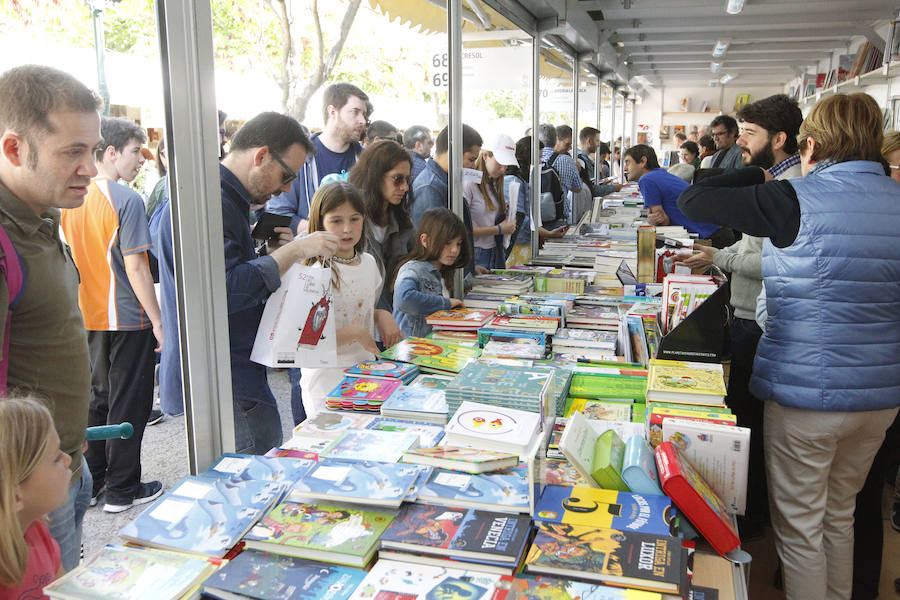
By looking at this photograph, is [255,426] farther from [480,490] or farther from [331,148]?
[331,148]

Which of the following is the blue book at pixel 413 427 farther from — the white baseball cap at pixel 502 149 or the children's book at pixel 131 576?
the white baseball cap at pixel 502 149

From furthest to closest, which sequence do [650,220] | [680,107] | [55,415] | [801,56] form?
[680,107] → [801,56] → [650,220] → [55,415]

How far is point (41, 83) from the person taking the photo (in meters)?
1.25

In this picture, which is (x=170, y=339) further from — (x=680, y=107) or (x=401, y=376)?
(x=680, y=107)

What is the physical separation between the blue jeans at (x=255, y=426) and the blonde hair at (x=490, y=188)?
102 inches

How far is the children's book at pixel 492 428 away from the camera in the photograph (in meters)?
1.53

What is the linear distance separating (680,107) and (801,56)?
8845 mm

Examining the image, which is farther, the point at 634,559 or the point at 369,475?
the point at 369,475

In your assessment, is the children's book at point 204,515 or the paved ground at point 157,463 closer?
the children's book at point 204,515

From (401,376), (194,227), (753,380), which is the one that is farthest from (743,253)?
(194,227)

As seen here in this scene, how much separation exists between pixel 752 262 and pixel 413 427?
4.97 ft

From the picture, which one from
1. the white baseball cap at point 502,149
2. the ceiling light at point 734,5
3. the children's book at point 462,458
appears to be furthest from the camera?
the ceiling light at point 734,5

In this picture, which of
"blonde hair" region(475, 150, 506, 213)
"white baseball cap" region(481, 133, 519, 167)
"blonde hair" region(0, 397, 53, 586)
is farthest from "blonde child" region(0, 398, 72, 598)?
"blonde hair" region(475, 150, 506, 213)

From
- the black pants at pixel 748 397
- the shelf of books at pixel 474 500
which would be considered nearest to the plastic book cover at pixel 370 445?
the shelf of books at pixel 474 500
